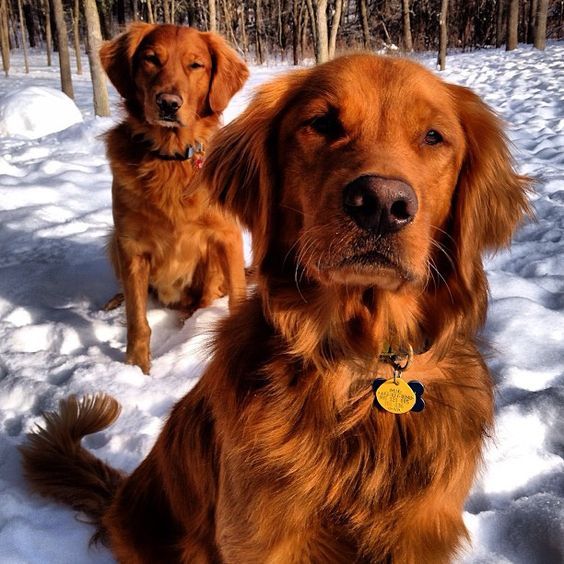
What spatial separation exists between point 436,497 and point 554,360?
1.48 meters

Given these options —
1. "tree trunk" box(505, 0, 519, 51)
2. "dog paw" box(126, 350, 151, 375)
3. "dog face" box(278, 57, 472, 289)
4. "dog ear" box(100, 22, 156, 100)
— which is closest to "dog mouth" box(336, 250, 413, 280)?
"dog face" box(278, 57, 472, 289)

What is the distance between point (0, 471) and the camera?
2443mm

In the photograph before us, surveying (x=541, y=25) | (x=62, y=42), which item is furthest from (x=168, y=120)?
(x=541, y=25)

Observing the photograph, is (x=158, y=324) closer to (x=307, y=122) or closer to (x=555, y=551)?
(x=307, y=122)

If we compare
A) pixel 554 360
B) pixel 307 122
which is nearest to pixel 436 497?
pixel 307 122

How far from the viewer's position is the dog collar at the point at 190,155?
355 cm

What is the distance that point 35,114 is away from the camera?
9.07 metres

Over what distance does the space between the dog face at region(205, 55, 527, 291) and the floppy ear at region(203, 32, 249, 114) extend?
1.98m

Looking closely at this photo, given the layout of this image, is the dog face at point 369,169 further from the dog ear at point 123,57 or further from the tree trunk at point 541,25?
the tree trunk at point 541,25

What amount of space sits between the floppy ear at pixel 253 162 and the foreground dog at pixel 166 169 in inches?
53.8

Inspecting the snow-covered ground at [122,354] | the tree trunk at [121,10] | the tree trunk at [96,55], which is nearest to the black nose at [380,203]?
the snow-covered ground at [122,354]

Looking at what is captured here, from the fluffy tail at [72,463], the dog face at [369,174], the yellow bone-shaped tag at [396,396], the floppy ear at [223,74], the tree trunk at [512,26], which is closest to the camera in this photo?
the dog face at [369,174]

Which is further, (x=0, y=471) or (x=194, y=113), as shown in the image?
(x=194, y=113)

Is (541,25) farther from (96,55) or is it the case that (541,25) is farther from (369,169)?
(369,169)
